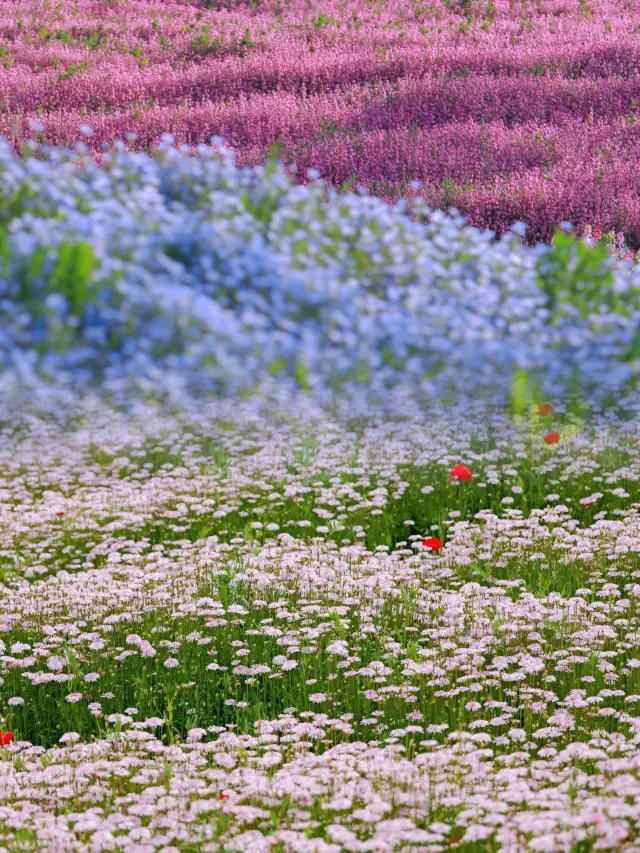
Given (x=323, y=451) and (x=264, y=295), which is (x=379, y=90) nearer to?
(x=264, y=295)

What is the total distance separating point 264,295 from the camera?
32.1 feet

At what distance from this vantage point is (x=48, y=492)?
836 cm

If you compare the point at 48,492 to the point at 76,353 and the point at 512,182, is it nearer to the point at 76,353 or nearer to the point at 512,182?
the point at 76,353

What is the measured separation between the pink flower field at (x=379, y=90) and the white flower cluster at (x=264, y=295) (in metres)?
1.07

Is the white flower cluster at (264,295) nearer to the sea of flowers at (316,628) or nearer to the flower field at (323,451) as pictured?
the flower field at (323,451)

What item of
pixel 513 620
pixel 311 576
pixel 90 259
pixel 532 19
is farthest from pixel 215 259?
pixel 532 19

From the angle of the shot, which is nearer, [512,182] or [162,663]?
[162,663]

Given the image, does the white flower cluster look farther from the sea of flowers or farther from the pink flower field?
the pink flower field

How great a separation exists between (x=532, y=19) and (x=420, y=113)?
221 inches

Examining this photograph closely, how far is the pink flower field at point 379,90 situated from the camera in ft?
40.3

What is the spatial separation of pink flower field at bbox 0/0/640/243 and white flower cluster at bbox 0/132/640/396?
3.52 feet

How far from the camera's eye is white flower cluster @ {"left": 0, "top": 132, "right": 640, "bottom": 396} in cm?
904

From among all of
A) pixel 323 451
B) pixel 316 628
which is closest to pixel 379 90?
pixel 323 451

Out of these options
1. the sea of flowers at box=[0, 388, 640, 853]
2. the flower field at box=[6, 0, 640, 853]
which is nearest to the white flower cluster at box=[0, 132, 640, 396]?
the flower field at box=[6, 0, 640, 853]
